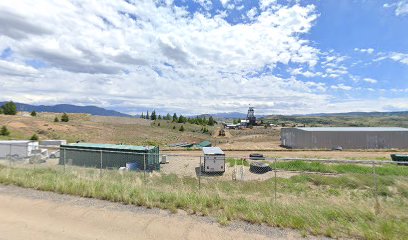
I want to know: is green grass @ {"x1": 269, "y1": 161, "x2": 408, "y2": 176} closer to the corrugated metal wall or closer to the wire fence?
the wire fence

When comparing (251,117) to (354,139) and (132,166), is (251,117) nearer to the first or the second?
(354,139)

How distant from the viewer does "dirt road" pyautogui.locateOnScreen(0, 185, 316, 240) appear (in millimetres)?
7258

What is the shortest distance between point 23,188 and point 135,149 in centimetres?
1755

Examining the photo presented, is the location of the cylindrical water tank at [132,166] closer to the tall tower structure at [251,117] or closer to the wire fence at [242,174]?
the wire fence at [242,174]

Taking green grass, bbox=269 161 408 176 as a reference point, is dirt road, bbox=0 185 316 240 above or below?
above

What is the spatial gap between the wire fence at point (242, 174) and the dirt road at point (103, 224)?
3.60 m

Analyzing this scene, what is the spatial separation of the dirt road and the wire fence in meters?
3.60

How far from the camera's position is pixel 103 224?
801 centimetres

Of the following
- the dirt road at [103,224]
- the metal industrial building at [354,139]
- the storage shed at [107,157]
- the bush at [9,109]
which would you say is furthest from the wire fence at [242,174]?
the bush at [9,109]

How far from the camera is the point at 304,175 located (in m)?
23.3

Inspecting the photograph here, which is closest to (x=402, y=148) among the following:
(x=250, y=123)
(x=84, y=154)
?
(x=84, y=154)

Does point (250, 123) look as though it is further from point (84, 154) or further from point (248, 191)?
point (248, 191)

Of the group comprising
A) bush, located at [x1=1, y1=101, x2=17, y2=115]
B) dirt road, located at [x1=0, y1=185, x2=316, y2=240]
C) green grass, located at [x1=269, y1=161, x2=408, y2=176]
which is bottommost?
green grass, located at [x1=269, y1=161, x2=408, y2=176]

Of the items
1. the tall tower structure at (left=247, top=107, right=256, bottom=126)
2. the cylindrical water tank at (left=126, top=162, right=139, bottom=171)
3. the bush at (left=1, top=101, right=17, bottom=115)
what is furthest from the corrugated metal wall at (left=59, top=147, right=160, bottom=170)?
the tall tower structure at (left=247, top=107, right=256, bottom=126)
